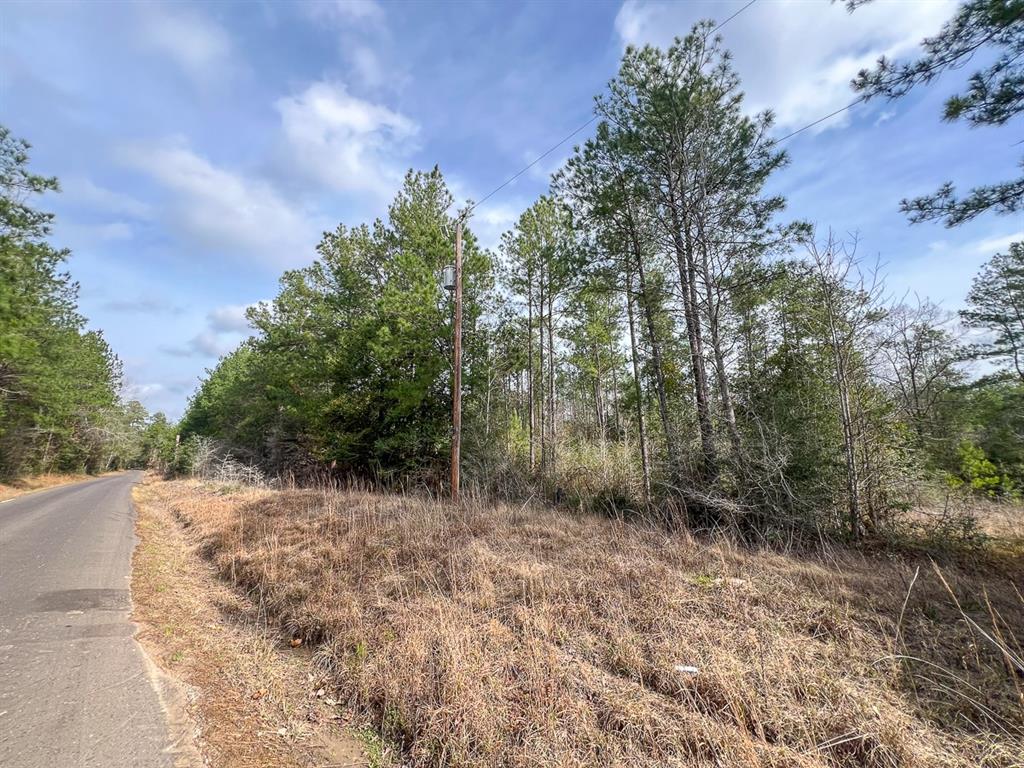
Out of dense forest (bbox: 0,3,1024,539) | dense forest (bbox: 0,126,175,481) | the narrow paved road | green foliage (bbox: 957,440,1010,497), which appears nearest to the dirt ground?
the narrow paved road

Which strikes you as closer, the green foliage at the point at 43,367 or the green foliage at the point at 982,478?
the green foliage at the point at 982,478

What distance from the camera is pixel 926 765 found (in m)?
2.23

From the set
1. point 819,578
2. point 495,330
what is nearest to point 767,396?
point 819,578

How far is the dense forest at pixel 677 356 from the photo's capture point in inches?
292

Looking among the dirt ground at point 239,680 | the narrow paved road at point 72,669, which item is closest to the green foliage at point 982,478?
the dirt ground at point 239,680

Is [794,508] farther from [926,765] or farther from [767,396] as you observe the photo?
[926,765]

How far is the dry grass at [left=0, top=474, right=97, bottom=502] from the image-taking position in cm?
1991

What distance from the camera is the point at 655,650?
339 centimetres

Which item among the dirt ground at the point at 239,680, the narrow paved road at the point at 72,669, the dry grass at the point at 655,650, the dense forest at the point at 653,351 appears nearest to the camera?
the dry grass at the point at 655,650

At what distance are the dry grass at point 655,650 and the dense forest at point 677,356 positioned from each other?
194cm

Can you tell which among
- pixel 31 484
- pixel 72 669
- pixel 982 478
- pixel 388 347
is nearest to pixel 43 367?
pixel 31 484

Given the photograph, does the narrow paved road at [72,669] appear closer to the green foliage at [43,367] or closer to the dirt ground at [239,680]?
the dirt ground at [239,680]

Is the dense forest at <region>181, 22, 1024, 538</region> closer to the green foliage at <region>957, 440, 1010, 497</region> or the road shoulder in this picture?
the green foliage at <region>957, 440, 1010, 497</region>

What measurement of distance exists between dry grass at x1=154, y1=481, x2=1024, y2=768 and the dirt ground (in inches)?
9.3
